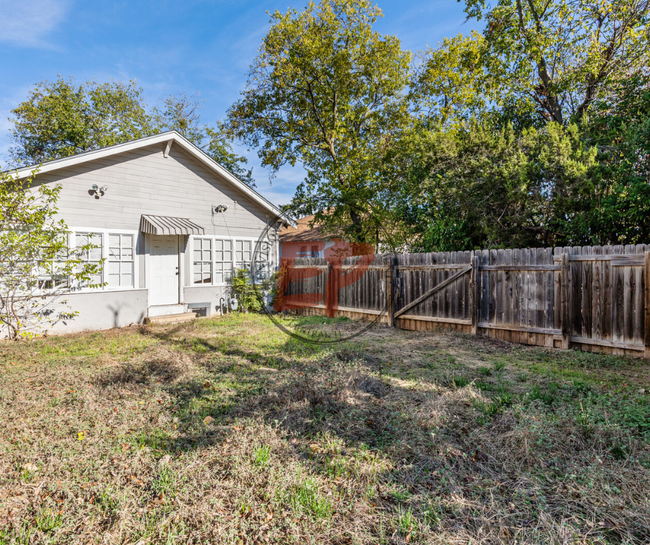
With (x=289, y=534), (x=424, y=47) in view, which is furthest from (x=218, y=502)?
(x=424, y=47)

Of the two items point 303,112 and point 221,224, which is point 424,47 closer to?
point 303,112

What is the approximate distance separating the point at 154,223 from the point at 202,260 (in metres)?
1.83

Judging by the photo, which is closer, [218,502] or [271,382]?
[218,502]

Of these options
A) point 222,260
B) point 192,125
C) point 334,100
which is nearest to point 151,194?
point 222,260

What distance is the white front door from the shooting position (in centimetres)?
935

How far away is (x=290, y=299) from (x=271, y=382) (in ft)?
22.6

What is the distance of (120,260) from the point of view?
874 cm

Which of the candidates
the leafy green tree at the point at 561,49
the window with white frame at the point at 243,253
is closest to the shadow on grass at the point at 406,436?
the window with white frame at the point at 243,253

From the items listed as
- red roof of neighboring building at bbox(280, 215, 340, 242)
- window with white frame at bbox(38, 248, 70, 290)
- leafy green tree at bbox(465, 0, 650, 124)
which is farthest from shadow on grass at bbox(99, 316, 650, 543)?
red roof of neighboring building at bbox(280, 215, 340, 242)

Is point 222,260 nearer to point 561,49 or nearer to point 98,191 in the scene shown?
point 98,191

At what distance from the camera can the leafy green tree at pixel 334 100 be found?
1450 centimetres

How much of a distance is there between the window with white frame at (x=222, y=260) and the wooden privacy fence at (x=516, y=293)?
10.6 feet

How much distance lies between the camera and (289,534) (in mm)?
2135

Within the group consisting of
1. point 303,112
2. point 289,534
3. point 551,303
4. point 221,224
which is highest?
point 303,112
